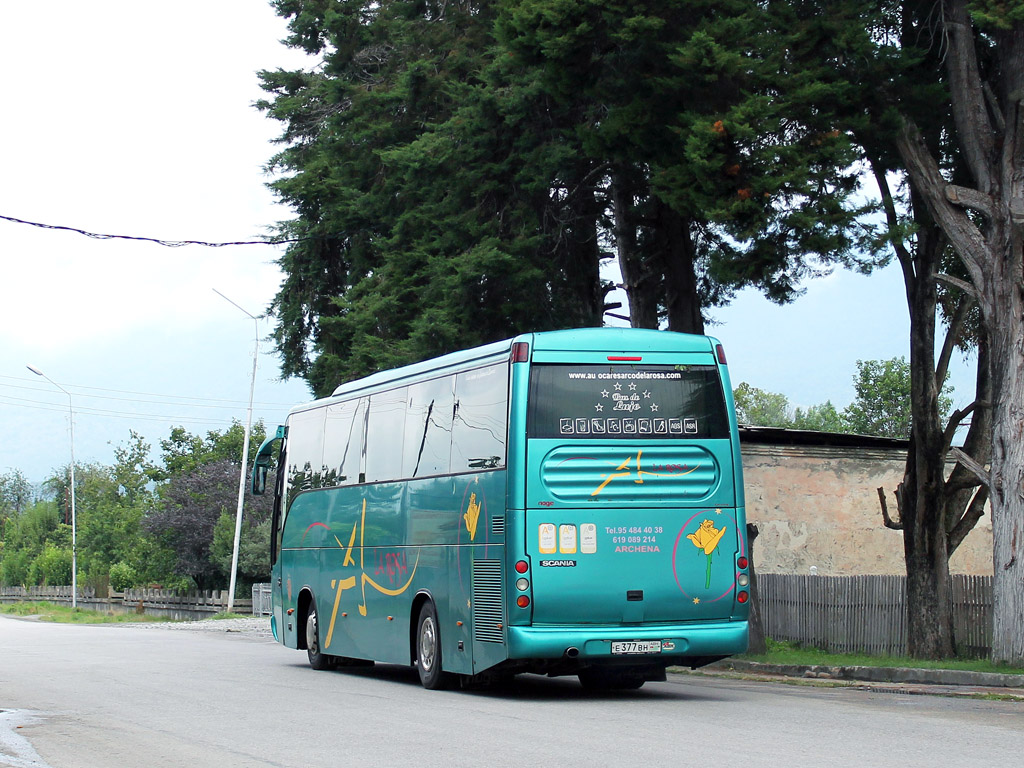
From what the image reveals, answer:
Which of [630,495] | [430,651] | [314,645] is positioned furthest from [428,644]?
[314,645]

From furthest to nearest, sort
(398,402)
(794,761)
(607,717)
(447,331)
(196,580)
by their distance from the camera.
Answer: (196,580), (447,331), (398,402), (607,717), (794,761)

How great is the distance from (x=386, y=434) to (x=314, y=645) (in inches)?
185

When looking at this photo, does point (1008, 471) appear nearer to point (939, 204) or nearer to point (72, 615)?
point (939, 204)

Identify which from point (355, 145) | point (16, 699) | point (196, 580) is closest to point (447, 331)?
point (355, 145)

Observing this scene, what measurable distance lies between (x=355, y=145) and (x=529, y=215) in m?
5.44

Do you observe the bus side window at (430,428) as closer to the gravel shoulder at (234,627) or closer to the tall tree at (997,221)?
the tall tree at (997,221)

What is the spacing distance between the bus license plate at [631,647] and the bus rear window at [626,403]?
2.09 metres

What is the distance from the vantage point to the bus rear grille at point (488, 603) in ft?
45.3

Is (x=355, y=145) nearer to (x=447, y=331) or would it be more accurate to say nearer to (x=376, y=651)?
(x=447, y=331)

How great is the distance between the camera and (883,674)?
17.0 meters

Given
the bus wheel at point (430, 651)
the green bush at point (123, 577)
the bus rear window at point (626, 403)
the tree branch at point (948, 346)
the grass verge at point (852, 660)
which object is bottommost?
the green bush at point (123, 577)

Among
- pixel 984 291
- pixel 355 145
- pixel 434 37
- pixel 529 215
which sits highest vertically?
pixel 434 37

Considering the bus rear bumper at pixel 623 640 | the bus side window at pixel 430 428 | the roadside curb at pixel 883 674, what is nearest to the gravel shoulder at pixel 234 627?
the roadside curb at pixel 883 674

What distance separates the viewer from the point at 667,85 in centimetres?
1783
